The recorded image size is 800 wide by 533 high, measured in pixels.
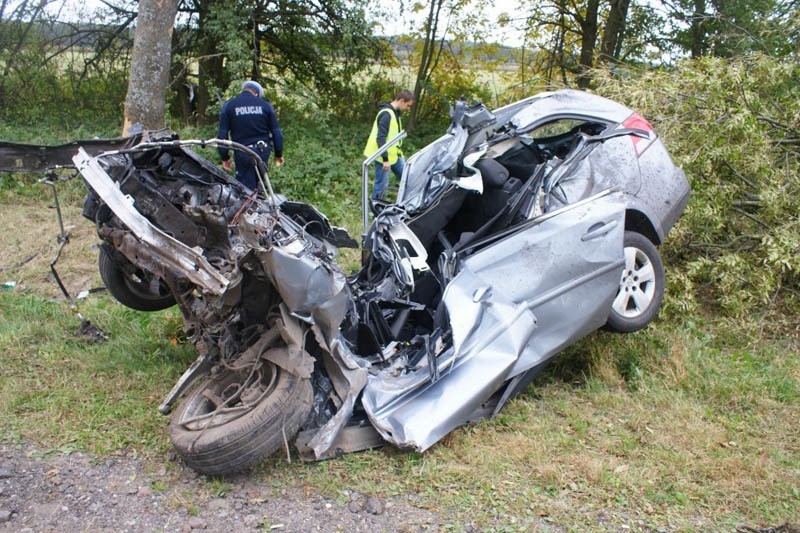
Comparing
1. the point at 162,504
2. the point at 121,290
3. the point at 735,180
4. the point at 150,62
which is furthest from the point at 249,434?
the point at 150,62

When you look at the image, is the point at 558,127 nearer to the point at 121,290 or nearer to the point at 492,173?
the point at 492,173

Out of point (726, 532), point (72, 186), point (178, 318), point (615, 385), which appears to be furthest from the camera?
point (72, 186)

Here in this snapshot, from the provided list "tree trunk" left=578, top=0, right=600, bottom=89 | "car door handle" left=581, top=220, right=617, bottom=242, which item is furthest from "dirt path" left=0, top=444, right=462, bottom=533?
"tree trunk" left=578, top=0, right=600, bottom=89

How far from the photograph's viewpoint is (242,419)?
11.7 ft

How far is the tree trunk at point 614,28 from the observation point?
1119 cm

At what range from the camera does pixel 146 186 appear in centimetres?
366

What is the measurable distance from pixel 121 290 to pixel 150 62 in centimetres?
390

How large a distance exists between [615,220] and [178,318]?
328 cm

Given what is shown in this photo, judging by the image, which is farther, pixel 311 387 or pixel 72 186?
pixel 72 186

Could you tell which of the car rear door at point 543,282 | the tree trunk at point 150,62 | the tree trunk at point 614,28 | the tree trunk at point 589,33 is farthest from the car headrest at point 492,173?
the tree trunk at point 589,33

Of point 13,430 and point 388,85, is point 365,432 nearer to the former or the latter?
point 13,430

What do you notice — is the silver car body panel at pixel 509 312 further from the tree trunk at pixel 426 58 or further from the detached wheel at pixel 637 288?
the tree trunk at pixel 426 58

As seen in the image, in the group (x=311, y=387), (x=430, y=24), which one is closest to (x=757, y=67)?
(x=311, y=387)

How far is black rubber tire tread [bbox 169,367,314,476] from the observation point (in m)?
3.48
